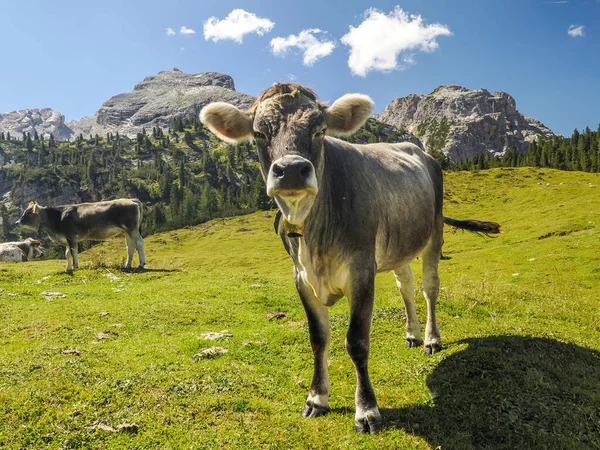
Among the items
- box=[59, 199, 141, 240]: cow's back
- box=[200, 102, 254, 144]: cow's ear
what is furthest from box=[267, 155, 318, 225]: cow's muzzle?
box=[59, 199, 141, 240]: cow's back

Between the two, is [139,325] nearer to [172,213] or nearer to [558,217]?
[558,217]

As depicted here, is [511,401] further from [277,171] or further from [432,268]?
[277,171]

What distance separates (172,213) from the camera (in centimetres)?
14275

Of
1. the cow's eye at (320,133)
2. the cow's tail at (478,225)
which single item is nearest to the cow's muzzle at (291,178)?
the cow's eye at (320,133)

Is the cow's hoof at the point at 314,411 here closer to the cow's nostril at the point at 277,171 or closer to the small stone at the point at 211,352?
the small stone at the point at 211,352

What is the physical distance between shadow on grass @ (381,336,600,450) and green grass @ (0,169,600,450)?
26 millimetres

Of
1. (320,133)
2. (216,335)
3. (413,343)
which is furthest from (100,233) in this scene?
(320,133)

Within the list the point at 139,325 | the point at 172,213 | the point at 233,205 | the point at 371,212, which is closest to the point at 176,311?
the point at 139,325

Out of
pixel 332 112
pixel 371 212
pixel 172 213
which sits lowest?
pixel 172 213

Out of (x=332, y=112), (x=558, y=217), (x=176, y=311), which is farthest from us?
(x=558, y=217)

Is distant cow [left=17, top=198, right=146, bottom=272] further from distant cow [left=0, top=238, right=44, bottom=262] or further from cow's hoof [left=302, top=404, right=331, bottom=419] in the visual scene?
cow's hoof [left=302, top=404, right=331, bottom=419]

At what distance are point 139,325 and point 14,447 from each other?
6892 millimetres

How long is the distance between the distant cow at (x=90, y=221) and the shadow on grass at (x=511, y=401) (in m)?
21.7

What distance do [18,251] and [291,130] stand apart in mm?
42825
